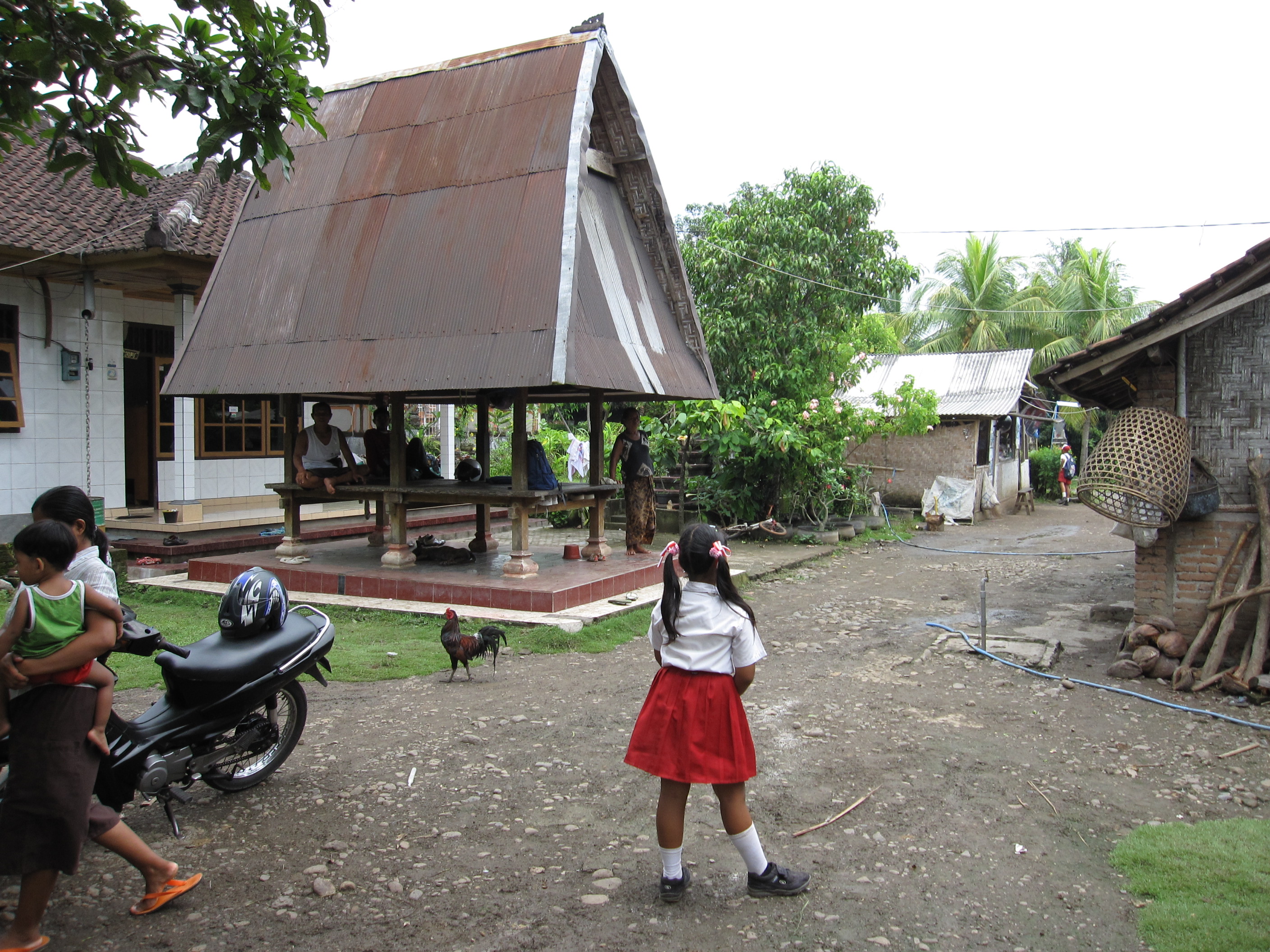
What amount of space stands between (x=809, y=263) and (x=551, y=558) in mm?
8398

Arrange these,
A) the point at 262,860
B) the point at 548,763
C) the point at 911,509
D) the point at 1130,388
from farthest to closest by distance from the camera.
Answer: the point at 911,509
the point at 1130,388
the point at 548,763
the point at 262,860

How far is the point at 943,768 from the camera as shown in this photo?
5.27 m

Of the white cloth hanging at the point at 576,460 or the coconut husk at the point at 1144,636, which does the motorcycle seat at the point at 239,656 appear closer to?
the coconut husk at the point at 1144,636

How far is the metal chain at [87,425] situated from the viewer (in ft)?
38.4

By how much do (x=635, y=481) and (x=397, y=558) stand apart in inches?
116

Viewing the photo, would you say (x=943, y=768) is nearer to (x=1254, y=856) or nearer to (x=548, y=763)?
(x=1254, y=856)

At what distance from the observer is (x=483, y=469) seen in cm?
1153

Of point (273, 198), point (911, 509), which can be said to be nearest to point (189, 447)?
point (273, 198)

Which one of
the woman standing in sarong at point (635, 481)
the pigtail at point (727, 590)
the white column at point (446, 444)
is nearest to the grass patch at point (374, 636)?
the woman standing in sarong at point (635, 481)

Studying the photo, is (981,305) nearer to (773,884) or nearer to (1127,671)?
(1127,671)

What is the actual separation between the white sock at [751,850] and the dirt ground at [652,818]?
5.7 inches

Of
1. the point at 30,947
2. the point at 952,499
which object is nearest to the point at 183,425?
the point at 30,947

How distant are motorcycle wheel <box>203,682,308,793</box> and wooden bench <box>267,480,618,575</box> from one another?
427 cm

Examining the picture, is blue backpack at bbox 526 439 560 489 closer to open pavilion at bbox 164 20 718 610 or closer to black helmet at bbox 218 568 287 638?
open pavilion at bbox 164 20 718 610
